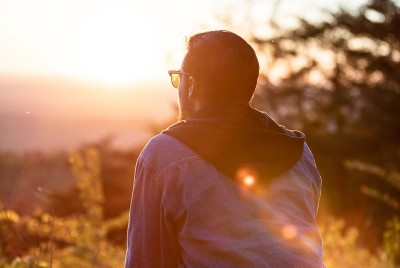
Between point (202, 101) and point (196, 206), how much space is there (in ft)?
1.32

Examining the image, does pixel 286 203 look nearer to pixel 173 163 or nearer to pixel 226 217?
pixel 226 217

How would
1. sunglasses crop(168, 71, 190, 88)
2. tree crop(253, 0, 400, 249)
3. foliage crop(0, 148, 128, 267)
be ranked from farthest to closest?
tree crop(253, 0, 400, 249) → foliage crop(0, 148, 128, 267) → sunglasses crop(168, 71, 190, 88)

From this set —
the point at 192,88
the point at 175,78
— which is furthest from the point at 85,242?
the point at 192,88

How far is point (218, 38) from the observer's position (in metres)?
2.55

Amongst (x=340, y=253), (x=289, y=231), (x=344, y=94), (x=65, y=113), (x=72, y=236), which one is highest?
(x=289, y=231)

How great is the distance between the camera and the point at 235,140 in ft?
8.23

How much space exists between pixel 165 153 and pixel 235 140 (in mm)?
240

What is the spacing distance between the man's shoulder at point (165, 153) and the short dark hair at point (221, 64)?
0.21 metres

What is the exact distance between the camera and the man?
7.88 feet

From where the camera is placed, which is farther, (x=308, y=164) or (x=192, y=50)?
(x=308, y=164)

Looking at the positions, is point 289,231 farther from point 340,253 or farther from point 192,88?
point 340,253

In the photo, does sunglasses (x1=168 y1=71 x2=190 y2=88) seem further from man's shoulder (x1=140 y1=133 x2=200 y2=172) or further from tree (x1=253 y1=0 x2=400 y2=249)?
tree (x1=253 y1=0 x2=400 y2=249)

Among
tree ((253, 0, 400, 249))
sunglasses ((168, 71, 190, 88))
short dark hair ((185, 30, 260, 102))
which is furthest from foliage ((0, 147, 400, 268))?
tree ((253, 0, 400, 249))

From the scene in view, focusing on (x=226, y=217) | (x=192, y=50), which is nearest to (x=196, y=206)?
(x=226, y=217)
